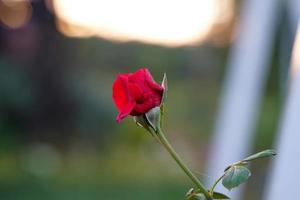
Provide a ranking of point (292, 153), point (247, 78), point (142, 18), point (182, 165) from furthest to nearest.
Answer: point (142, 18), point (247, 78), point (292, 153), point (182, 165)

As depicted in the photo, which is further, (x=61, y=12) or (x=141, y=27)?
(x=141, y=27)

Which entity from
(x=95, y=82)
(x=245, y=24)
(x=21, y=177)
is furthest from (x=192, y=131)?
(x=245, y=24)

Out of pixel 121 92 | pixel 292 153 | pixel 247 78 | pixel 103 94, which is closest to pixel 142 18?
pixel 103 94

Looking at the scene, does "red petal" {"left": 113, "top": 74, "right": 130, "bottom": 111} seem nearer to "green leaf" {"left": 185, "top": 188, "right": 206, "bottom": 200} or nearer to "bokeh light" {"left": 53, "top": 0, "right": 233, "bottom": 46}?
"green leaf" {"left": 185, "top": 188, "right": 206, "bottom": 200}

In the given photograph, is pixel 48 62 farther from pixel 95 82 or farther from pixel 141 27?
pixel 141 27

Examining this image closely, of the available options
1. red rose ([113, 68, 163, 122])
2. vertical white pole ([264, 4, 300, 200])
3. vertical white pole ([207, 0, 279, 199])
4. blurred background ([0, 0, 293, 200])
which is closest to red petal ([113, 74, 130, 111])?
red rose ([113, 68, 163, 122])

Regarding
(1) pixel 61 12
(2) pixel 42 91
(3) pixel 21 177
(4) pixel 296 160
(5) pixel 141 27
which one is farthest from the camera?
(5) pixel 141 27

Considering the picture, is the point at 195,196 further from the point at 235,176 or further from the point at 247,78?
the point at 247,78
